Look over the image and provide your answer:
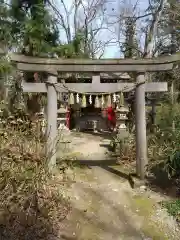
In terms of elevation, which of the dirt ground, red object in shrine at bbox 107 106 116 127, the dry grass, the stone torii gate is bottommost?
the dirt ground

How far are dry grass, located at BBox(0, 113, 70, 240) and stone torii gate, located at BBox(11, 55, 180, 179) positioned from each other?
53.5 inches

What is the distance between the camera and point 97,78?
612 cm

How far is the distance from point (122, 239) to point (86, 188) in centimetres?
189

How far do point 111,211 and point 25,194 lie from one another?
162 centimetres

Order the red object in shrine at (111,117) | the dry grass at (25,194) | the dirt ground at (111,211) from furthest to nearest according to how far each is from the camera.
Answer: the red object in shrine at (111,117), the dirt ground at (111,211), the dry grass at (25,194)

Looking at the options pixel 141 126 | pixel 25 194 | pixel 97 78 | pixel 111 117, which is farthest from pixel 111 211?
pixel 111 117

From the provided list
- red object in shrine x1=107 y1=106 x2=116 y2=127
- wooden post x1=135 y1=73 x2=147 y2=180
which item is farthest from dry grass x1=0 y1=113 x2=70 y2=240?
red object in shrine x1=107 y1=106 x2=116 y2=127

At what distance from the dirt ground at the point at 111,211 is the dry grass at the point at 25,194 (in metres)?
0.36

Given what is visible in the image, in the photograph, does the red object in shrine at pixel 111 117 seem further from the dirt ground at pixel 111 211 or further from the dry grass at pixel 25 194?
the dry grass at pixel 25 194

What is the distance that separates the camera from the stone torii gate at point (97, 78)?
5.97 m

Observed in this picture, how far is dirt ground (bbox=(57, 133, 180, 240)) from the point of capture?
441 centimetres

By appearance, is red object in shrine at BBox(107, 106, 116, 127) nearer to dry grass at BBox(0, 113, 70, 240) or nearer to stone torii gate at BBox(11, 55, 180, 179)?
stone torii gate at BBox(11, 55, 180, 179)

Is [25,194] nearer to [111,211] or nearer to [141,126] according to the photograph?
[111,211]

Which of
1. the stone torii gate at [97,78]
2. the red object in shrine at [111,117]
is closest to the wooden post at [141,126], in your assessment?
the stone torii gate at [97,78]
